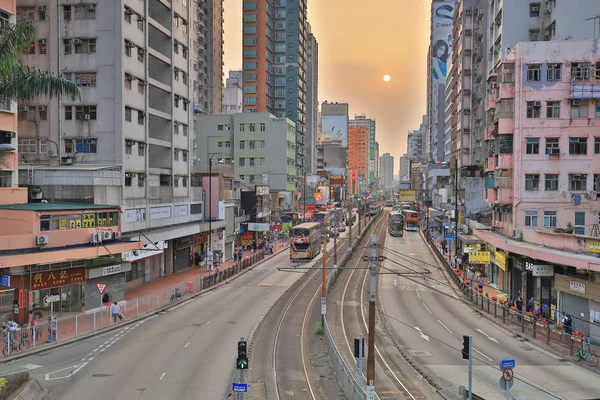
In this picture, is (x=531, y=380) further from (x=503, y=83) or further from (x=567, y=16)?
(x=567, y=16)

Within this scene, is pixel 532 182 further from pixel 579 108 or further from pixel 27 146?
pixel 27 146

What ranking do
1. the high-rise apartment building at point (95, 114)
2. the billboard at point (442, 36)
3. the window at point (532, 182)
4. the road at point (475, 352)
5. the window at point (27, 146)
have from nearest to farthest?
1. the road at point (475, 352)
2. the window at point (532, 182)
3. the high-rise apartment building at point (95, 114)
4. the window at point (27, 146)
5. the billboard at point (442, 36)

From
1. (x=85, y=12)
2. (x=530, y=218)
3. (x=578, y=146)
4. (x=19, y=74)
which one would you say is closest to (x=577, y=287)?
(x=530, y=218)

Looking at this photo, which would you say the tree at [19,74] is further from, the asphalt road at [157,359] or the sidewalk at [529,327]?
the sidewalk at [529,327]

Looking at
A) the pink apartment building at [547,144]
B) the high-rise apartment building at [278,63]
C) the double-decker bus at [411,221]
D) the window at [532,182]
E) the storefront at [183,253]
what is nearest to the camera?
the pink apartment building at [547,144]

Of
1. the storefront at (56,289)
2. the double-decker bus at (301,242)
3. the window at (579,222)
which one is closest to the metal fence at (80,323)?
the storefront at (56,289)

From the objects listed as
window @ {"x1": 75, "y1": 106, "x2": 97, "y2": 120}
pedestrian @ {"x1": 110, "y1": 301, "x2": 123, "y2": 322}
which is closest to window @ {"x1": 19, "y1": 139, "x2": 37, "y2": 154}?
window @ {"x1": 75, "y1": 106, "x2": 97, "y2": 120}

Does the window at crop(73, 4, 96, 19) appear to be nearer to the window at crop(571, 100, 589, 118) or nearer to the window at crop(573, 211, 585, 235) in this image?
the window at crop(571, 100, 589, 118)

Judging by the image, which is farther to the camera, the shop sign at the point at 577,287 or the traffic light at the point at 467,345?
the shop sign at the point at 577,287
